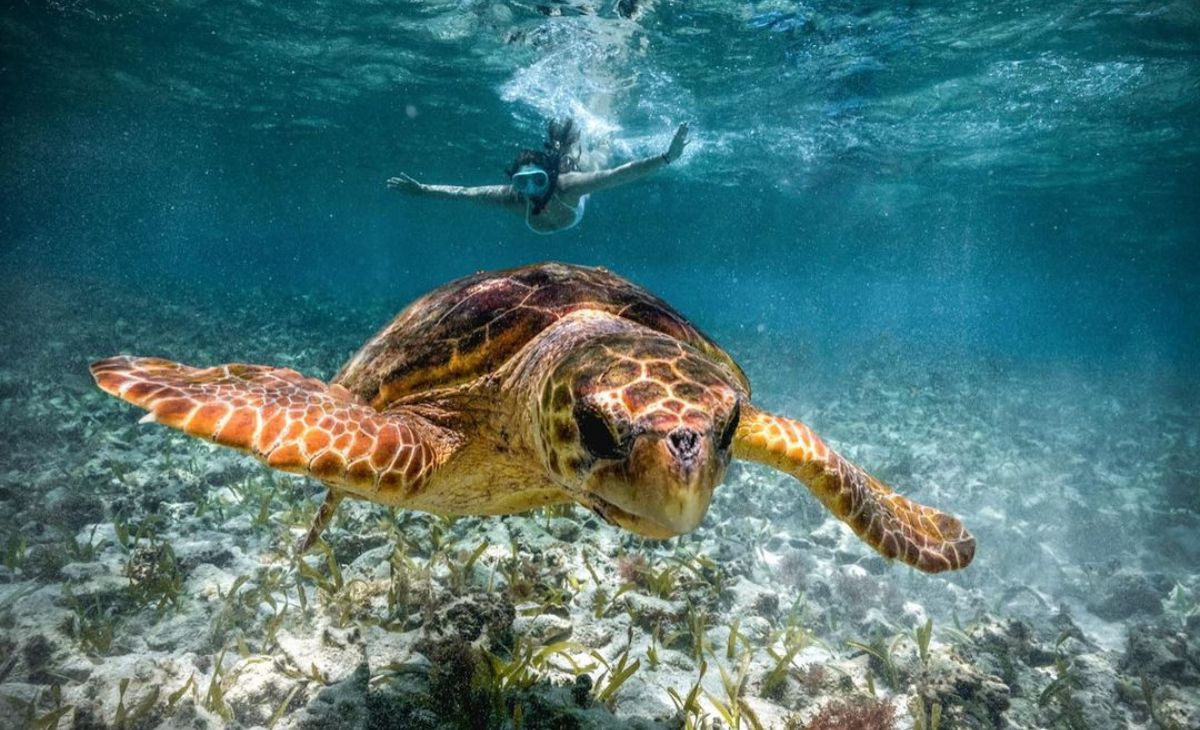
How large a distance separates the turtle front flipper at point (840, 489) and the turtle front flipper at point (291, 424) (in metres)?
1.59

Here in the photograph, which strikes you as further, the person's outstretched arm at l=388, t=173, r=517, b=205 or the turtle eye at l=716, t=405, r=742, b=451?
the person's outstretched arm at l=388, t=173, r=517, b=205

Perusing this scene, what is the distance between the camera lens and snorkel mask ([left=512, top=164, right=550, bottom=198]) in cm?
1106

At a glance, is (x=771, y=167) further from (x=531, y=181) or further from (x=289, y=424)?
(x=289, y=424)

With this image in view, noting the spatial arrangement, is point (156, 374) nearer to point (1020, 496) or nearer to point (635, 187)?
point (1020, 496)

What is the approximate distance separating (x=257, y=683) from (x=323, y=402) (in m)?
1.66

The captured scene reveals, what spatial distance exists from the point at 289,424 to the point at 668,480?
1.68 meters

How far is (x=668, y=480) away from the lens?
1655 millimetres

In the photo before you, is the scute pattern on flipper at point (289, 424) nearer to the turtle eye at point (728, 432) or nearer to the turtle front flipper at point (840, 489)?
the turtle eye at point (728, 432)

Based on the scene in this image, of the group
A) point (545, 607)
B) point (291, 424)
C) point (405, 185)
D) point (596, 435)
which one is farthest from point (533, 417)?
point (405, 185)

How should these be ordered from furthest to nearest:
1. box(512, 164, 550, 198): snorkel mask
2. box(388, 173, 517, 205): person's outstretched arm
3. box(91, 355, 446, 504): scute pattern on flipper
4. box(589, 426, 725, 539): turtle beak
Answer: box(388, 173, 517, 205): person's outstretched arm, box(512, 164, 550, 198): snorkel mask, box(91, 355, 446, 504): scute pattern on flipper, box(589, 426, 725, 539): turtle beak

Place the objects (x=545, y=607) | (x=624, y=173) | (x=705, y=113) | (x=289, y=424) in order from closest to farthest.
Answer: (x=289, y=424), (x=545, y=607), (x=624, y=173), (x=705, y=113)

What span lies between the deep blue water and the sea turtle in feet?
42.9

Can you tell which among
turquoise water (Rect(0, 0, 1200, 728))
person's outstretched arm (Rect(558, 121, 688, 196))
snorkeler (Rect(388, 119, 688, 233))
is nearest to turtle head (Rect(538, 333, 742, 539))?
turquoise water (Rect(0, 0, 1200, 728))

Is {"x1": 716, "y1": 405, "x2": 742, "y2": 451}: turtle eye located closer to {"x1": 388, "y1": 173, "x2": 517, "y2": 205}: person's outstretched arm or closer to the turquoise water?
the turquoise water
